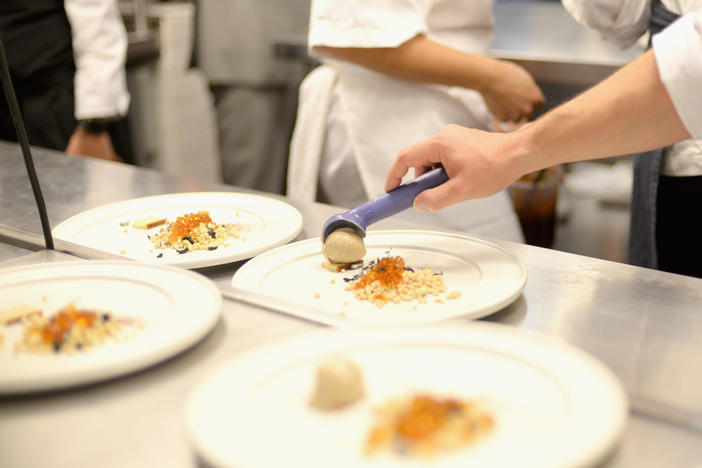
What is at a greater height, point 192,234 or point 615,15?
point 615,15

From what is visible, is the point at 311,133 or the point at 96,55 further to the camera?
the point at 96,55

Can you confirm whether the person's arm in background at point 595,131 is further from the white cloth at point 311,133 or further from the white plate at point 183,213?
the white cloth at point 311,133

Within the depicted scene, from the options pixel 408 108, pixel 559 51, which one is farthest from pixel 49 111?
pixel 559 51

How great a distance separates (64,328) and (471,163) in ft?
2.06

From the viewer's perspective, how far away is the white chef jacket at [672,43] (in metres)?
0.86

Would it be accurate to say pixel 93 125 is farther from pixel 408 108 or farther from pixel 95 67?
pixel 408 108

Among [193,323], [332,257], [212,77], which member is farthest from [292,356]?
[212,77]

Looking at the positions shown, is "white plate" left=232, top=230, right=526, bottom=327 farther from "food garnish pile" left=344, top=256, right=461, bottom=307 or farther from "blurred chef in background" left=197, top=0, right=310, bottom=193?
"blurred chef in background" left=197, top=0, right=310, bottom=193

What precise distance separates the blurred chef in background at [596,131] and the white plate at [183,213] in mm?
228

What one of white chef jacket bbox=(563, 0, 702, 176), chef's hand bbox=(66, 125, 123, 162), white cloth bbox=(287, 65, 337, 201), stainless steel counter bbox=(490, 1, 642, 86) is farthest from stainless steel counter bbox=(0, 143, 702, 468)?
chef's hand bbox=(66, 125, 123, 162)

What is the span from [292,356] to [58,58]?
219 cm

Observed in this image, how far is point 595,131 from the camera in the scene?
3.18 feet

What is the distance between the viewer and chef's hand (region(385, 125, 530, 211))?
1078mm

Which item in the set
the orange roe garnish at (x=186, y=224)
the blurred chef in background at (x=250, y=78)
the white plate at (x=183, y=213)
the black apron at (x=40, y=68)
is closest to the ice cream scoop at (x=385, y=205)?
the white plate at (x=183, y=213)
